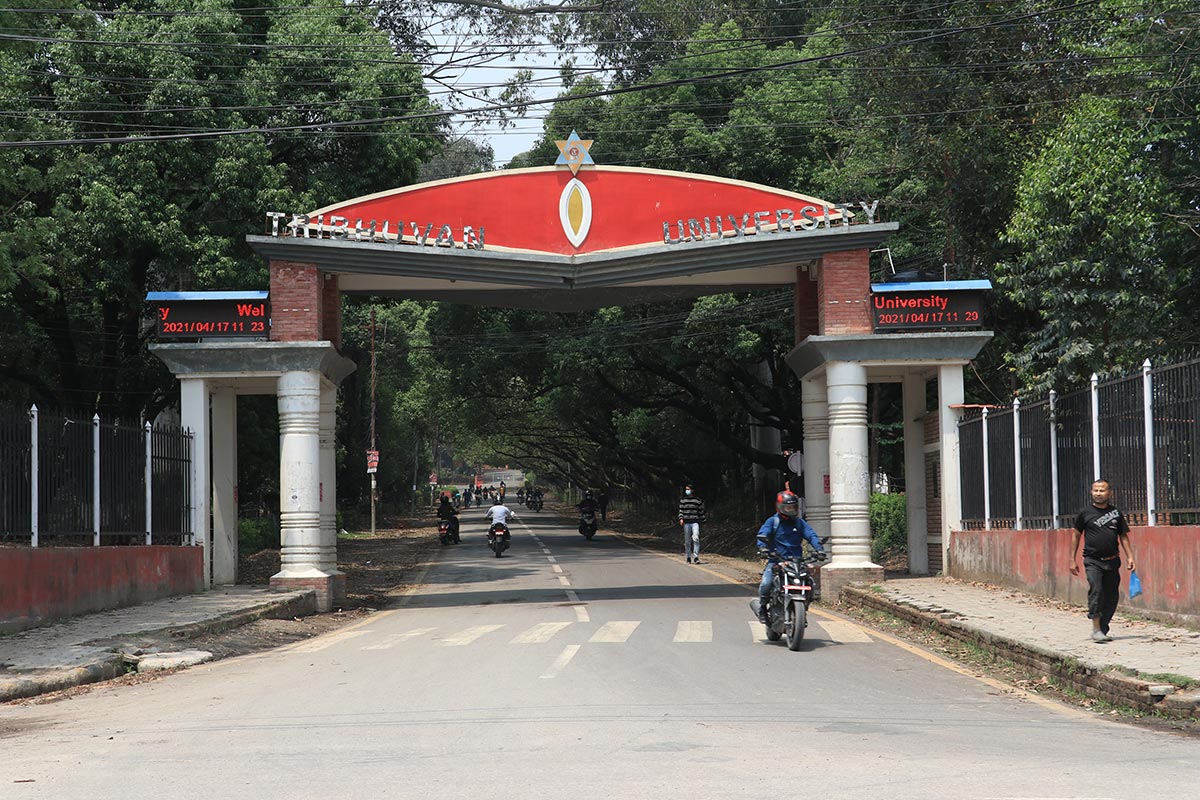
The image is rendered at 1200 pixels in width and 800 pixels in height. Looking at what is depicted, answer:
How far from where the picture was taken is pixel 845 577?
20.7 metres

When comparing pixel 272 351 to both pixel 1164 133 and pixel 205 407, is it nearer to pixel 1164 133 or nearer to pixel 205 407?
pixel 205 407

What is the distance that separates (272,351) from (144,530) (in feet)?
11.5

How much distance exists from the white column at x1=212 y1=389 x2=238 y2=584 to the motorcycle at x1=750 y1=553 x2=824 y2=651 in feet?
38.7

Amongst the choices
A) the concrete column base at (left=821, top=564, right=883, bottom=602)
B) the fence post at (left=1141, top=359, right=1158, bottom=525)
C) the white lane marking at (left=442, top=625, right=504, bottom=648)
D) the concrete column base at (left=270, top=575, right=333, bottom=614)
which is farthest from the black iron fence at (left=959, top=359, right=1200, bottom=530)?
the concrete column base at (left=270, top=575, right=333, bottom=614)

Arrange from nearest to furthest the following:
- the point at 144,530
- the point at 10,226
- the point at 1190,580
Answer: the point at 1190,580
the point at 144,530
the point at 10,226

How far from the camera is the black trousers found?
479 inches

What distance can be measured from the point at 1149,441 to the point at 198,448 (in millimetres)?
14913

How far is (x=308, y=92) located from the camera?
28750mm

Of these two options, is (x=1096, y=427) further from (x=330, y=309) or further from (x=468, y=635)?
(x=330, y=309)

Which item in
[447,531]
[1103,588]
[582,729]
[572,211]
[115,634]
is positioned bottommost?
[447,531]

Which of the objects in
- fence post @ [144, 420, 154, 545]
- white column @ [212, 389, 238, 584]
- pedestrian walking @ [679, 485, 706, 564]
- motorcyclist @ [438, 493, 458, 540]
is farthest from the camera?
motorcyclist @ [438, 493, 458, 540]

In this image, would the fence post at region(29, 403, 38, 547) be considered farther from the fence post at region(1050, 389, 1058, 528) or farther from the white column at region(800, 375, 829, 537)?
the fence post at region(1050, 389, 1058, 528)

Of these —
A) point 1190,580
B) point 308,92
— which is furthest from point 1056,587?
point 308,92

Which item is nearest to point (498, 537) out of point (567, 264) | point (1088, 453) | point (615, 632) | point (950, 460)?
point (567, 264)
